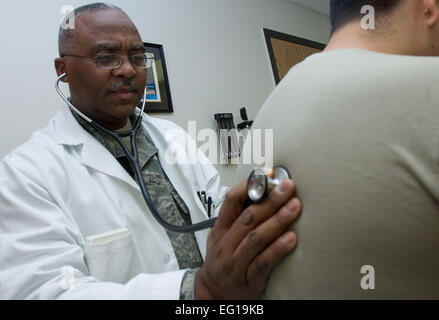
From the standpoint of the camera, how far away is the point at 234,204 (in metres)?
0.43

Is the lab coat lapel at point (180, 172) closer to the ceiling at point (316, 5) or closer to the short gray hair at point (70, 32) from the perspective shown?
the short gray hair at point (70, 32)

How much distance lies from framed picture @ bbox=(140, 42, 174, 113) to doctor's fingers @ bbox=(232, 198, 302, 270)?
4.08 ft

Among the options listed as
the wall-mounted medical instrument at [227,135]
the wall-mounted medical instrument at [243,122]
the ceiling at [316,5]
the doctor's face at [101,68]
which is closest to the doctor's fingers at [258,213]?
the doctor's face at [101,68]

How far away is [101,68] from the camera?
2.85ft

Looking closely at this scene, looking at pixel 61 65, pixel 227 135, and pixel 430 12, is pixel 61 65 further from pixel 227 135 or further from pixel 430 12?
pixel 227 135

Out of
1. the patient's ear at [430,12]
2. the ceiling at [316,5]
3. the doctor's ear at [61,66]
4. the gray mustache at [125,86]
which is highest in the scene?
the ceiling at [316,5]

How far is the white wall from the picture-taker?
1.17m

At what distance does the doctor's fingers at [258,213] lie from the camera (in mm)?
380

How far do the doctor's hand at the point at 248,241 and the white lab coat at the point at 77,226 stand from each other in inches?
6.0

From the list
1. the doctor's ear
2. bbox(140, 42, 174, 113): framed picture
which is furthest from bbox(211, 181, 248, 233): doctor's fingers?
bbox(140, 42, 174, 113): framed picture

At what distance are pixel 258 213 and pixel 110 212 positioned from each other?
1.72 ft
